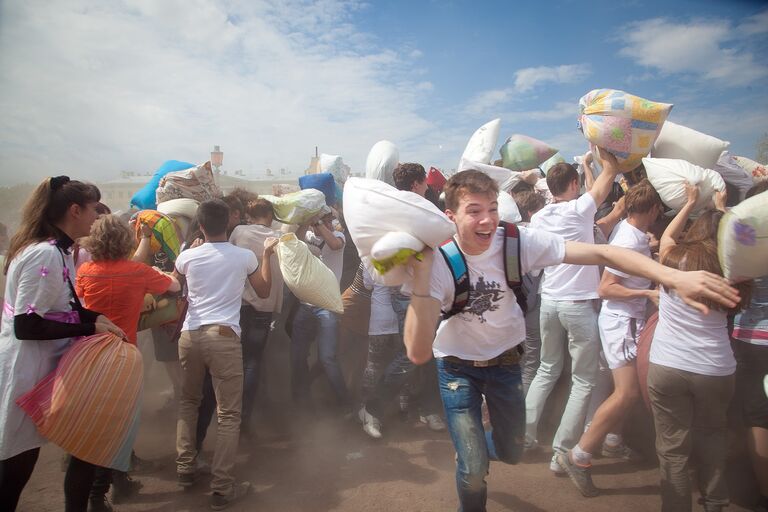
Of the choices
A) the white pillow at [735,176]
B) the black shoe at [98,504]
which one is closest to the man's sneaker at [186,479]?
the black shoe at [98,504]

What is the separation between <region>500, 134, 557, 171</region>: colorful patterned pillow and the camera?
5.20 meters

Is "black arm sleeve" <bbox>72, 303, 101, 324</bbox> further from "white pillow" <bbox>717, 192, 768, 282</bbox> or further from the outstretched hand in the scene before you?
"white pillow" <bbox>717, 192, 768, 282</bbox>

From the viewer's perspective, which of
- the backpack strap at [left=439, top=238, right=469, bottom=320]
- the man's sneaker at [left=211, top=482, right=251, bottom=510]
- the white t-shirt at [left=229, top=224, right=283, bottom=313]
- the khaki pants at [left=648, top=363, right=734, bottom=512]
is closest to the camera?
the backpack strap at [left=439, top=238, right=469, bottom=320]

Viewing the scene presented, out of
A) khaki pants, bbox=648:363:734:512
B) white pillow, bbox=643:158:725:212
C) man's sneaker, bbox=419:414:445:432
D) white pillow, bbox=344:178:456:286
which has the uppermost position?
white pillow, bbox=643:158:725:212

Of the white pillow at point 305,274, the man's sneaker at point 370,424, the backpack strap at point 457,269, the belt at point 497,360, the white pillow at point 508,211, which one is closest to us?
the backpack strap at point 457,269

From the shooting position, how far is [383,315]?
4043 millimetres

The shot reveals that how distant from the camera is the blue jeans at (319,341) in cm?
416

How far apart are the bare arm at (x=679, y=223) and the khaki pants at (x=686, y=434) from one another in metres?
0.87

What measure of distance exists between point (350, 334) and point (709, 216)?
3464 millimetres

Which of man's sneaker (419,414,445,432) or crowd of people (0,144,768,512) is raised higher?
crowd of people (0,144,768,512)

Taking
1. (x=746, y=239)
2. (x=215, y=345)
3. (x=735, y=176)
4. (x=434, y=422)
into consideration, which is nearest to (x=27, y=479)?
(x=215, y=345)

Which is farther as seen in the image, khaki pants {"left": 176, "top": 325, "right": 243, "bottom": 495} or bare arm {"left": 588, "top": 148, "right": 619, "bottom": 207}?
bare arm {"left": 588, "top": 148, "right": 619, "bottom": 207}

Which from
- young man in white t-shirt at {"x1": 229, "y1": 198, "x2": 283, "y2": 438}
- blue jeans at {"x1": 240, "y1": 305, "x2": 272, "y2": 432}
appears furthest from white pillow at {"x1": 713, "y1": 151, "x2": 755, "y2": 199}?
blue jeans at {"x1": 240, "y1": 305, "x2": 272, "y2": 432}

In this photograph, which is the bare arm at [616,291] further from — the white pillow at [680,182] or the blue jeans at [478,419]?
the blue jeans at [478,419]
